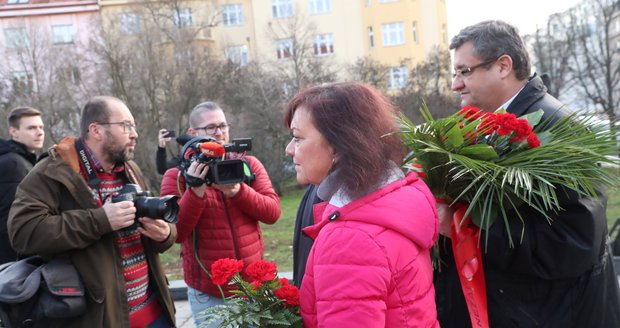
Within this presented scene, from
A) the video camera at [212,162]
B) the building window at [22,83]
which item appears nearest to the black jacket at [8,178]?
the video camera at [212,162]

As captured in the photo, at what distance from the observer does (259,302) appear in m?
1.65

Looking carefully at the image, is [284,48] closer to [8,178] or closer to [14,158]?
[14,158]

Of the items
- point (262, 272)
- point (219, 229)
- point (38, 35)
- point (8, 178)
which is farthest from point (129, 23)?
point (262, 272)

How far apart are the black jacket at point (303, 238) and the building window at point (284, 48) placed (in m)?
25.9

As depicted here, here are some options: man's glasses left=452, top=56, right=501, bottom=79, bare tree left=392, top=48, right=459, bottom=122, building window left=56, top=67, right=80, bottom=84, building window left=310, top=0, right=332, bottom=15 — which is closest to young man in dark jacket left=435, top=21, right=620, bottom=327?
man's glasses left=452, top=56, right=501, bottom=79

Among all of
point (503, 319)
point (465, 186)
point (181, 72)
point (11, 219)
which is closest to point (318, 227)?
point (465, 186)

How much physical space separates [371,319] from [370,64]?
24.1m

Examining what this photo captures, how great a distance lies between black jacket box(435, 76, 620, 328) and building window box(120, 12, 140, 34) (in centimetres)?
2016

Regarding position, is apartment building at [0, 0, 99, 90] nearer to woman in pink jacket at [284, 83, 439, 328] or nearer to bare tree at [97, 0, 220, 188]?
bare tree at [97, 0, 220, 188]

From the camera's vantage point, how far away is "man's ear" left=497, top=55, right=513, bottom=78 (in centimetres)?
233

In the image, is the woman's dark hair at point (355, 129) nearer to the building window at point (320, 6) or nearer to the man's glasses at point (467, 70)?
the man's glasses at point (467, 70)

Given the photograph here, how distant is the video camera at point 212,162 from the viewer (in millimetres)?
2904

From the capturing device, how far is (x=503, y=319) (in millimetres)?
2031

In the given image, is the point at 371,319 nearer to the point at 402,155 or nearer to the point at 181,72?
the point at 402,155
